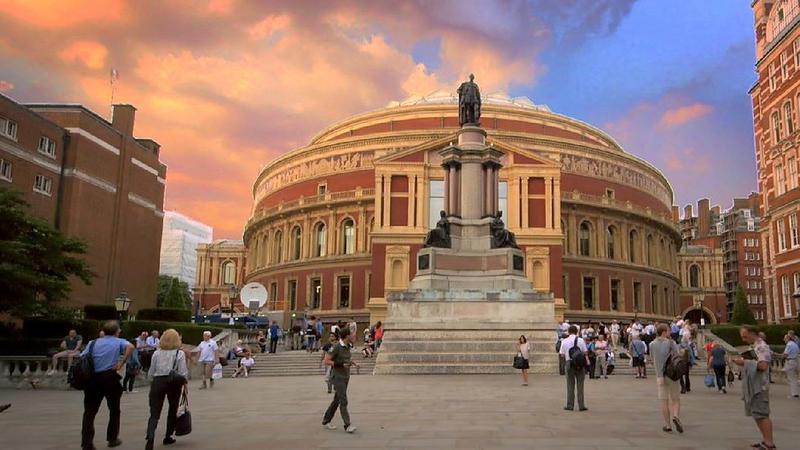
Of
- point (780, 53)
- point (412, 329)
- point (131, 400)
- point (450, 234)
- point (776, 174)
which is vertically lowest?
point (131, 400)

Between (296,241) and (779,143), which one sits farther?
(296,241)

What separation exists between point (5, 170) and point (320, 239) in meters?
27.6

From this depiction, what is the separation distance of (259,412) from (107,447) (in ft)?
13.3

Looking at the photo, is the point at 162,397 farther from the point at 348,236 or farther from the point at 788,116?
the point at 348,236

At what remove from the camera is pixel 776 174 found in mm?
45406

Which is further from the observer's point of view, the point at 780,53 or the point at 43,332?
the point at 780,53

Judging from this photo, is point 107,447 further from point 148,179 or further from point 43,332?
point 148,179

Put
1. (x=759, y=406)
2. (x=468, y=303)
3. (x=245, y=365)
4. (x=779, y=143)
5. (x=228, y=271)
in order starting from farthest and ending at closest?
(x=228, y=271) < (x=779, y=143) < (x=245, y=365) < (x=468, y=303) < (x=759, y=406)

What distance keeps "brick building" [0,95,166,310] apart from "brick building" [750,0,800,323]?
44418 millimetres

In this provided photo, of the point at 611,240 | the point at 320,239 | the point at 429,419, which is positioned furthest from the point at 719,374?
the point at 320,239

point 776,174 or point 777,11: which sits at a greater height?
point 777,11

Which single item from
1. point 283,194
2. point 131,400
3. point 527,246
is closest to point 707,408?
point 131,400

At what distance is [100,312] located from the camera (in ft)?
113

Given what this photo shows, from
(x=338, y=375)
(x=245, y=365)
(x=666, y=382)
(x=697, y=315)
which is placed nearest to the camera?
(x=666, y=382)
